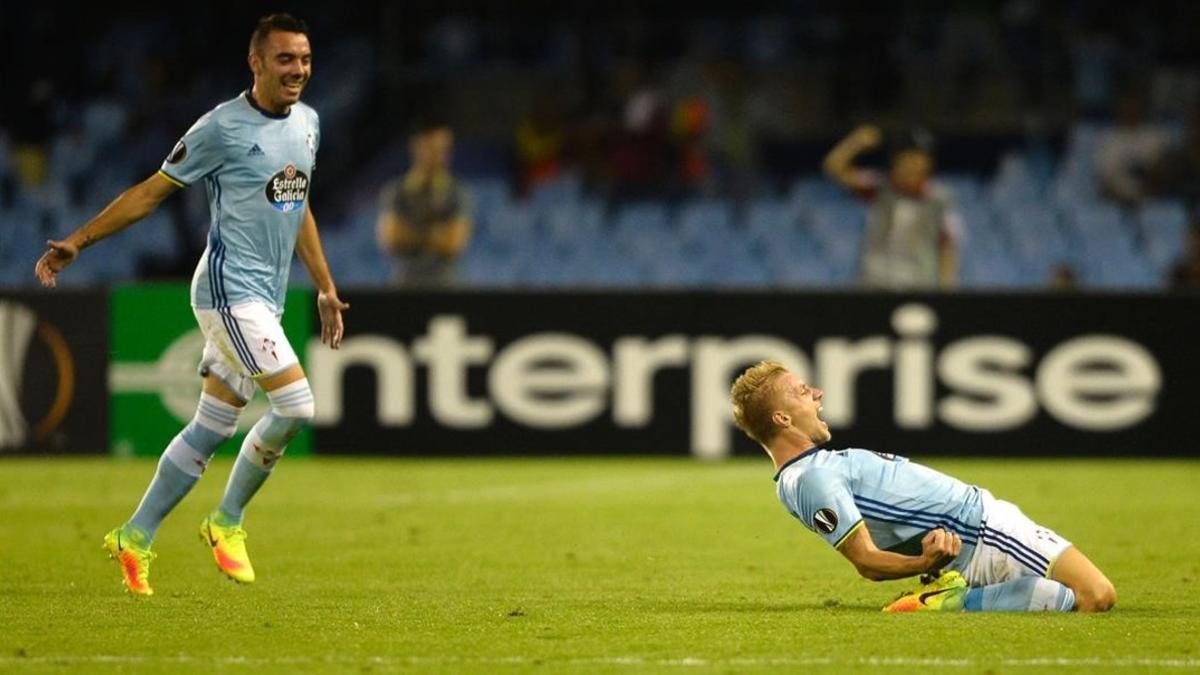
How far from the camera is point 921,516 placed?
273 inches

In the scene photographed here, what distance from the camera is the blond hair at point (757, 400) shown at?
274 inches

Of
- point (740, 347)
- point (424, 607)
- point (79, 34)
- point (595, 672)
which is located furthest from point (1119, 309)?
point (79, 34)

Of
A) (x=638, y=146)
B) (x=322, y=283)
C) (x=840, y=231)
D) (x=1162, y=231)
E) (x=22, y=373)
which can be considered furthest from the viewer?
(x=638, y=146)

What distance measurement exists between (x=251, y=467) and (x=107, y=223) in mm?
1129

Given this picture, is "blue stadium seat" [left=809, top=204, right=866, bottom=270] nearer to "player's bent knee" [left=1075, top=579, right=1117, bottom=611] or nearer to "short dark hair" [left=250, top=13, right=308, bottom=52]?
"short dark hair" [left=250, top=13, right=308, bottom=52]

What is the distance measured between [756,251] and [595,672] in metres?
13.1

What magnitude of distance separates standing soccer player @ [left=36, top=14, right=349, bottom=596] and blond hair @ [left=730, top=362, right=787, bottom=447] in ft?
5.75

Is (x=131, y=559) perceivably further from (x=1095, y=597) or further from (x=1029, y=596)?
(x=1095, y=597)

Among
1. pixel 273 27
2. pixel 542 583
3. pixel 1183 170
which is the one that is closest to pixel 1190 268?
pixel 1183 170

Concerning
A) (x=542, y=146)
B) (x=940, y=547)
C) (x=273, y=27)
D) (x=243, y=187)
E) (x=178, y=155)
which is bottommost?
(x=940, y=547)

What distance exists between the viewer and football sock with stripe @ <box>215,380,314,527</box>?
775 cm

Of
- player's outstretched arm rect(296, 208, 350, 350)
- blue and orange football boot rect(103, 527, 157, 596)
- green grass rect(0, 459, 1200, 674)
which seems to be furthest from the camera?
player's outstretched arm rect(296, 208, 350, 350)

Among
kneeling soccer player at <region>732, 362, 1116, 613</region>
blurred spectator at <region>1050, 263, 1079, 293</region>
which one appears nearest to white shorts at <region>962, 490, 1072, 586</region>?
kneeling soccer player at <region>732, 362, 1116, 613</region>

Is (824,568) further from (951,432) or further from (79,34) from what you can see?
(79,34)
